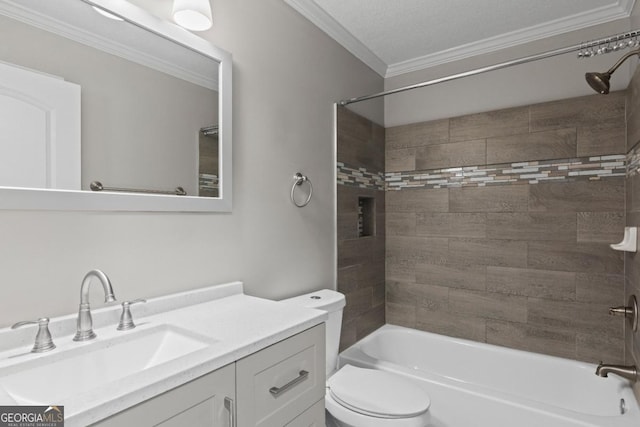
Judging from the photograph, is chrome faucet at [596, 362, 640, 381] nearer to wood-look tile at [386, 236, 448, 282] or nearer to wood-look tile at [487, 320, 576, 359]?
wood-look tile at [487, 320, 576, 359]

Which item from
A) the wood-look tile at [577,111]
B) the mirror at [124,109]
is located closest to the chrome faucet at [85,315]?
the mirror at [124,109]

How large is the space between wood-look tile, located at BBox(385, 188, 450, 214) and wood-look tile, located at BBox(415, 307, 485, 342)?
812 mm

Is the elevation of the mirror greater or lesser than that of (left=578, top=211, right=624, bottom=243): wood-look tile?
greater

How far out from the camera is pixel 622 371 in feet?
5.68

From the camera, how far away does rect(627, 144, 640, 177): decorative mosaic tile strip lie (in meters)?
1.72

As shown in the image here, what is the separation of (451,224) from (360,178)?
79 cm

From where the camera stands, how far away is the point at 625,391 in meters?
1.76

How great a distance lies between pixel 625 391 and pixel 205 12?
2689 millimetres

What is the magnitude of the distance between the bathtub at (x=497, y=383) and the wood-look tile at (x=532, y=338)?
0.23 feet

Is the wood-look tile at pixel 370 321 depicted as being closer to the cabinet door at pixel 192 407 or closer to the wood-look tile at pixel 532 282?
the wood-look tile at pixel 532 282

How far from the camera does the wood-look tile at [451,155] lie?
2511 millimetres

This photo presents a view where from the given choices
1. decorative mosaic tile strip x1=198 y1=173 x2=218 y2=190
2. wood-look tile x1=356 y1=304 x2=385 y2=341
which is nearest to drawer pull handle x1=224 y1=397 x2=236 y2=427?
decorative mosaic tile strip x1=198 y1=173 x2=218 y2=190

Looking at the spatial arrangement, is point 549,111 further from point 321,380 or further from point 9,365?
point 9,365

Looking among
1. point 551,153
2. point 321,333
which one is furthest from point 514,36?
point 321,333
